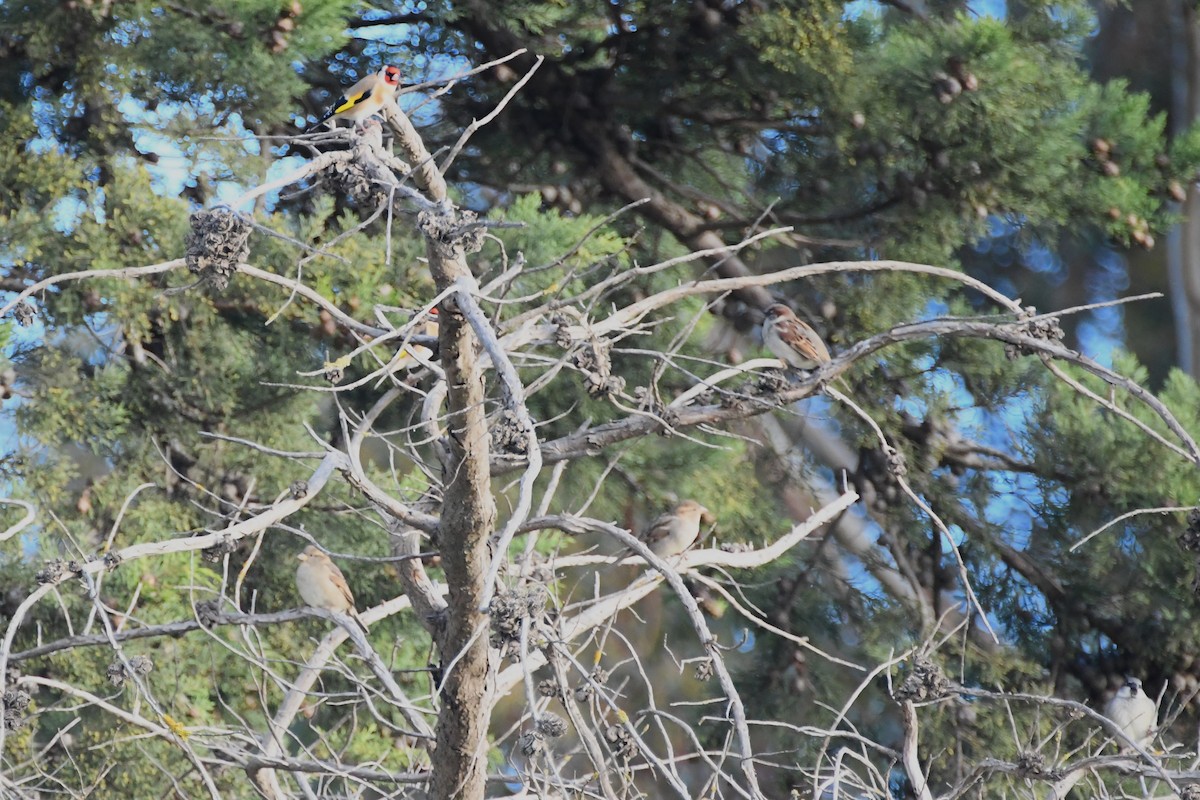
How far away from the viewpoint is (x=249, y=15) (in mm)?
5301

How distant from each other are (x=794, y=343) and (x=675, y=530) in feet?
2.73

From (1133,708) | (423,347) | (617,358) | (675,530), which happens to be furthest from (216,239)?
(1133,708)

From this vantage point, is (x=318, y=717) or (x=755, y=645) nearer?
(x=755, y=645)

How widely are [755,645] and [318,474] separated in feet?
14.2

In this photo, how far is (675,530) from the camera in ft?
17.8

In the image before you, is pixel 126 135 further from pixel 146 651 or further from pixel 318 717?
pixel 318 717

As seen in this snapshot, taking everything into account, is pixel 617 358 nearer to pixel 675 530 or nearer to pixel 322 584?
pixel 675 530

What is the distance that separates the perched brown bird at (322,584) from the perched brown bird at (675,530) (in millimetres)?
1082

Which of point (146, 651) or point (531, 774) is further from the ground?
point (531, 774)

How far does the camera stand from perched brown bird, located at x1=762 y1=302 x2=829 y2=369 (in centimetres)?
505

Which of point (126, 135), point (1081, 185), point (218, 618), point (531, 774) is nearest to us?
point (531, 774)

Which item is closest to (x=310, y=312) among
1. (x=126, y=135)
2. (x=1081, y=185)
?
(x=126, y=135)

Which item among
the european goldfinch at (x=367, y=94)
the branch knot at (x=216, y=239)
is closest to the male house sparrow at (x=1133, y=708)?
the european goldfinch at (x=367, y=94)

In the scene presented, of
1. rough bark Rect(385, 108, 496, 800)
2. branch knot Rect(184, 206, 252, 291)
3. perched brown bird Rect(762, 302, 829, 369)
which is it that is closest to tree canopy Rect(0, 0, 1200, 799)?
perched brown bird Rect(762, 302, 829, 369)
